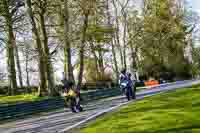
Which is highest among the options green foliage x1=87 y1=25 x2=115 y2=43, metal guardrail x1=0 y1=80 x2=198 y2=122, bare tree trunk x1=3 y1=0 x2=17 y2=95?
green foliage x1=87 y1=25 x2=115 y2=43

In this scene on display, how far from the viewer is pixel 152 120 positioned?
21.4m

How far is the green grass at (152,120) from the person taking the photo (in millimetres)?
18688

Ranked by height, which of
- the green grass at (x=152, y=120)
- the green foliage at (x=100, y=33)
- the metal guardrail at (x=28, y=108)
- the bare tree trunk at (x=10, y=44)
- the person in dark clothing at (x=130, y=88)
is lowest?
the green grass at (x=152, y=120)

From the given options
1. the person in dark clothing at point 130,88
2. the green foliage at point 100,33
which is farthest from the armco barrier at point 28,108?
the green foliage at point 100,33

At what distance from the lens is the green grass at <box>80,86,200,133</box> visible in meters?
18.7

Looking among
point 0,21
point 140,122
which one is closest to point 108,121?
point 140,122

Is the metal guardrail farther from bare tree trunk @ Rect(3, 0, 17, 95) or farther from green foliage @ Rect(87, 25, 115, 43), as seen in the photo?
green foliage @ Rect(87, 25, 115, 43)

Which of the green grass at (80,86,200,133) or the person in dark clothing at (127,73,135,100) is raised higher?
the person in dark clothing at (127,73,135,100)

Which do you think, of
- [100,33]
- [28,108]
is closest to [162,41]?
[100,33]

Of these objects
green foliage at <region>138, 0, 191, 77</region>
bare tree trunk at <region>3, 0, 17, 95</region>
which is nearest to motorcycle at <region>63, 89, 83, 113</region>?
bare tree trunk at <region>3, 0, 17, 95</region>

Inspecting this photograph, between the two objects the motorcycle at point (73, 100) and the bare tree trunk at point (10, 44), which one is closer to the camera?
the motorcycle at point (73, 100)

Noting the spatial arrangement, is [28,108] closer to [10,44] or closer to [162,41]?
[10,44]

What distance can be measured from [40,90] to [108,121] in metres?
28.0

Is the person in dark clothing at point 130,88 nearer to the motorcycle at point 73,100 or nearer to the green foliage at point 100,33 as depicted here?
the motorcycle at point 73,100
